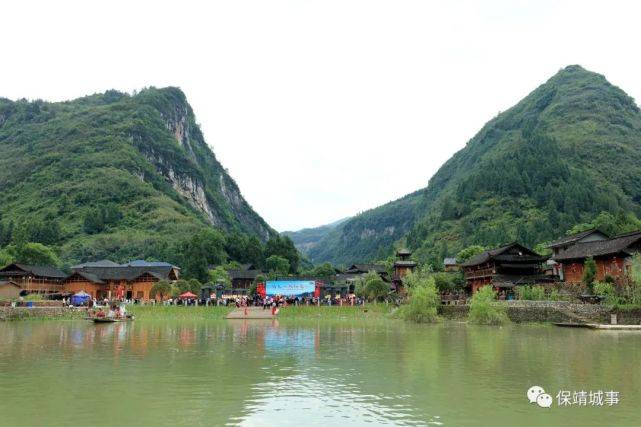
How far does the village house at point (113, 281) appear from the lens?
10500 centimetres

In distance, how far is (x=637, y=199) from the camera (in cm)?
19225

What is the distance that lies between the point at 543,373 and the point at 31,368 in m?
23.8

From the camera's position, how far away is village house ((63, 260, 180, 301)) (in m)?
105

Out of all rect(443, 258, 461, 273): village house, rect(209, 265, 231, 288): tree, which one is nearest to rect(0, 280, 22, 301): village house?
rect(209, 265, 231, 288): tree

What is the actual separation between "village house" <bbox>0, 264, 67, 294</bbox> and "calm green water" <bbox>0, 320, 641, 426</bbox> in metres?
60.8

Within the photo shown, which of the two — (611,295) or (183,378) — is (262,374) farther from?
(611,295)

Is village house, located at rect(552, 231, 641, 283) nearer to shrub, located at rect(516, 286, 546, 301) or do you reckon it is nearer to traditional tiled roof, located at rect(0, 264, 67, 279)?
shrub, located at rect(516, 286, 546, 301)

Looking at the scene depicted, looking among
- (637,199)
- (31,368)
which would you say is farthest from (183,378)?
(637,199)

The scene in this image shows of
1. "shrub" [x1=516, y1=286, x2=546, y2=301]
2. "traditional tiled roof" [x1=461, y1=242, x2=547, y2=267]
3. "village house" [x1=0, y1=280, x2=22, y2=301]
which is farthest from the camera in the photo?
"village house" [x1=0, y1=280, x2=22, y2=301]

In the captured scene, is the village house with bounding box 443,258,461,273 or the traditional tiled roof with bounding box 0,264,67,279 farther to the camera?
the village house with bounding box 443,258,461,273

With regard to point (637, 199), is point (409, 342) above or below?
below

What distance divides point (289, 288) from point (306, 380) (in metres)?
71.1

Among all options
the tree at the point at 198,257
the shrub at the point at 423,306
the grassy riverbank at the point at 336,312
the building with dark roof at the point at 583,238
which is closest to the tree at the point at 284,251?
the tree at the point at 198,257

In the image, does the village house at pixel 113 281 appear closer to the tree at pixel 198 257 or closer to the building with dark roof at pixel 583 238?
the tree at pixel 198 257
